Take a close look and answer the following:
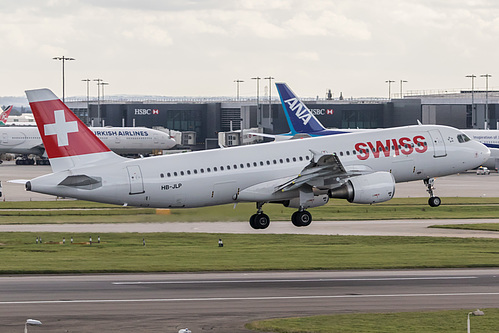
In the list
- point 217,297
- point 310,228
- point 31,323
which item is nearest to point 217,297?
point 217,297

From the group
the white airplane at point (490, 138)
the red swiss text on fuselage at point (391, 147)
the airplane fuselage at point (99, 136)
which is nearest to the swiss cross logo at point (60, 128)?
the red swiss text on fuselage at point (391, 147)

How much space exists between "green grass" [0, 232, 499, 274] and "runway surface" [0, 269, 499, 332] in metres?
2.15

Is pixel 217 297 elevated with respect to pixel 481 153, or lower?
lower

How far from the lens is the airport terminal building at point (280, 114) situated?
16462 cm

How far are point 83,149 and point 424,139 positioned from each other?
21421mm

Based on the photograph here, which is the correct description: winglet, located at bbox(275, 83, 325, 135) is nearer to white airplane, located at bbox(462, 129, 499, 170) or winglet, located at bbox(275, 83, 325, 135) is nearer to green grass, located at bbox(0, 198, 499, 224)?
green grass, located at bbox(0, 198, 499, 224)

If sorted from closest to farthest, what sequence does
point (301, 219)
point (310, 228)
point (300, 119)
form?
1. point (301, 219)
2. point (310, 228)
3. point (300, 119)

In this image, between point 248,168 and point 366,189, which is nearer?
point 366,189

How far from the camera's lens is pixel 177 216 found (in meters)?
55.6

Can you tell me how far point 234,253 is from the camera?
167ft

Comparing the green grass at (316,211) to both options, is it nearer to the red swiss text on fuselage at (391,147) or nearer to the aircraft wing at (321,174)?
the aircraft wing at (321,174)

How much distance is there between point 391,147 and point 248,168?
922 centimetres

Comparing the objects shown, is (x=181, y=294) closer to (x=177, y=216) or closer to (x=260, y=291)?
(x=260, y=291)

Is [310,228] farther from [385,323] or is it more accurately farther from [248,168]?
[385,323]
